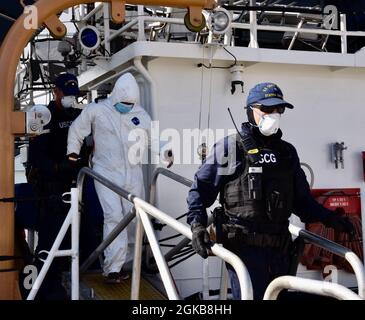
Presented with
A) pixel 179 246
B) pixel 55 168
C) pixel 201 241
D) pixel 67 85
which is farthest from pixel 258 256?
pixel 67 85

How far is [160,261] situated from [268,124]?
0.98 m

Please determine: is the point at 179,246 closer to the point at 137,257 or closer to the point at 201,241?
the point at 137,257

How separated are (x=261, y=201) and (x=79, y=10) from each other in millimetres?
4339

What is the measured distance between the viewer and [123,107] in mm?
4668

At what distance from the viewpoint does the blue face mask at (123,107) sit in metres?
4.66

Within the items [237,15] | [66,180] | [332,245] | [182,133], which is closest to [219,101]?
[182,133]

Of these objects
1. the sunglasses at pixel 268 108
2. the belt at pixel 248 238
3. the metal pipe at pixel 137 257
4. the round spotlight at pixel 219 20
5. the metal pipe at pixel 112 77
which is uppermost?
the round spotlight at pixel 219 20

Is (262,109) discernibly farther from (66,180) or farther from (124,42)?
(124,42)

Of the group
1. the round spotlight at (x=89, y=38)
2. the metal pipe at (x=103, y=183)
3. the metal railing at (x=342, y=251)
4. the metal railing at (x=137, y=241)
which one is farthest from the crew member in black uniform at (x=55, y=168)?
the metal railing at (x=342, y=251)

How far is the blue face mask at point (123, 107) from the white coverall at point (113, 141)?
0.10 ft

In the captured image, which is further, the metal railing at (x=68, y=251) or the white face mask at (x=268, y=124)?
the metal railing at (x=68, y=251)

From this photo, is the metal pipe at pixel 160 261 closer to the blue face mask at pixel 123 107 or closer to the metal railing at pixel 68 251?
the metal railing at pixel 68 251

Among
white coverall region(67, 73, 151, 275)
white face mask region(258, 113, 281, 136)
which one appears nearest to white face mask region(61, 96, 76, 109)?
white coverall region(67, 73, 151, 275)

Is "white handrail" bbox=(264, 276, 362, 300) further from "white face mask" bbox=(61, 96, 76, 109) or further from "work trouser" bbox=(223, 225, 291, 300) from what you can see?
"white face mask" bbox=(61, 96, 76, 109)
